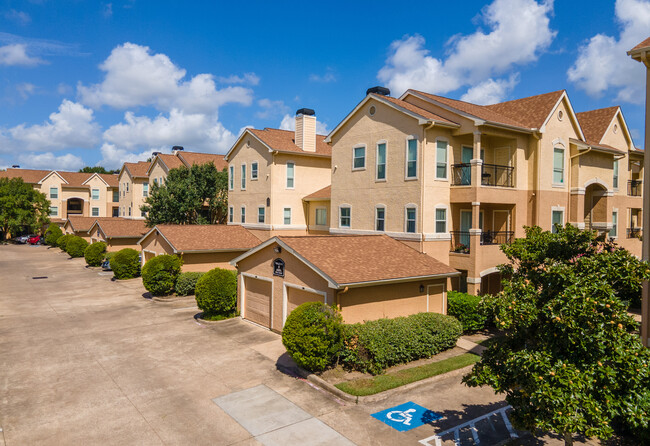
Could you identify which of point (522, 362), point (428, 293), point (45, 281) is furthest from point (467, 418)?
point (45, 281)

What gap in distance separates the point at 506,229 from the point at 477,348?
30.1 ft

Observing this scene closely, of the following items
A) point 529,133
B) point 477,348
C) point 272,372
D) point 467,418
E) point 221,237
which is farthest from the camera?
point 221,237

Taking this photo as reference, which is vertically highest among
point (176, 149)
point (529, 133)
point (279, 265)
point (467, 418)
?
point (176, 149)

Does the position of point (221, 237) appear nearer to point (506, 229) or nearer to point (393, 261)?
point (393, 261)

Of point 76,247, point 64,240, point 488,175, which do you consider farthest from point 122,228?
point 488,175

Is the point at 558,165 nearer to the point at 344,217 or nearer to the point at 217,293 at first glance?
the point at 344,217

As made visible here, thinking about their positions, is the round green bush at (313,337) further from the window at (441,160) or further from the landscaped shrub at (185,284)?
the landscaped shrub at (185,284)

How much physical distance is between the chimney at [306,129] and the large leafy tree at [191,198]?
1228cm

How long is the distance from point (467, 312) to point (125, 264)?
2673 cm

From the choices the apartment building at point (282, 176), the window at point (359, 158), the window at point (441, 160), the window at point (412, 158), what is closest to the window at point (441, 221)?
the window at point (441, 160)

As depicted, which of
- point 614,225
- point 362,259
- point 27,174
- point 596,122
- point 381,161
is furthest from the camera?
point 27,174

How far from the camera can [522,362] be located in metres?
8.13

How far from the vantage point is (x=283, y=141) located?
34.8 meters

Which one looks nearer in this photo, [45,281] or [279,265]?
[279,265]
